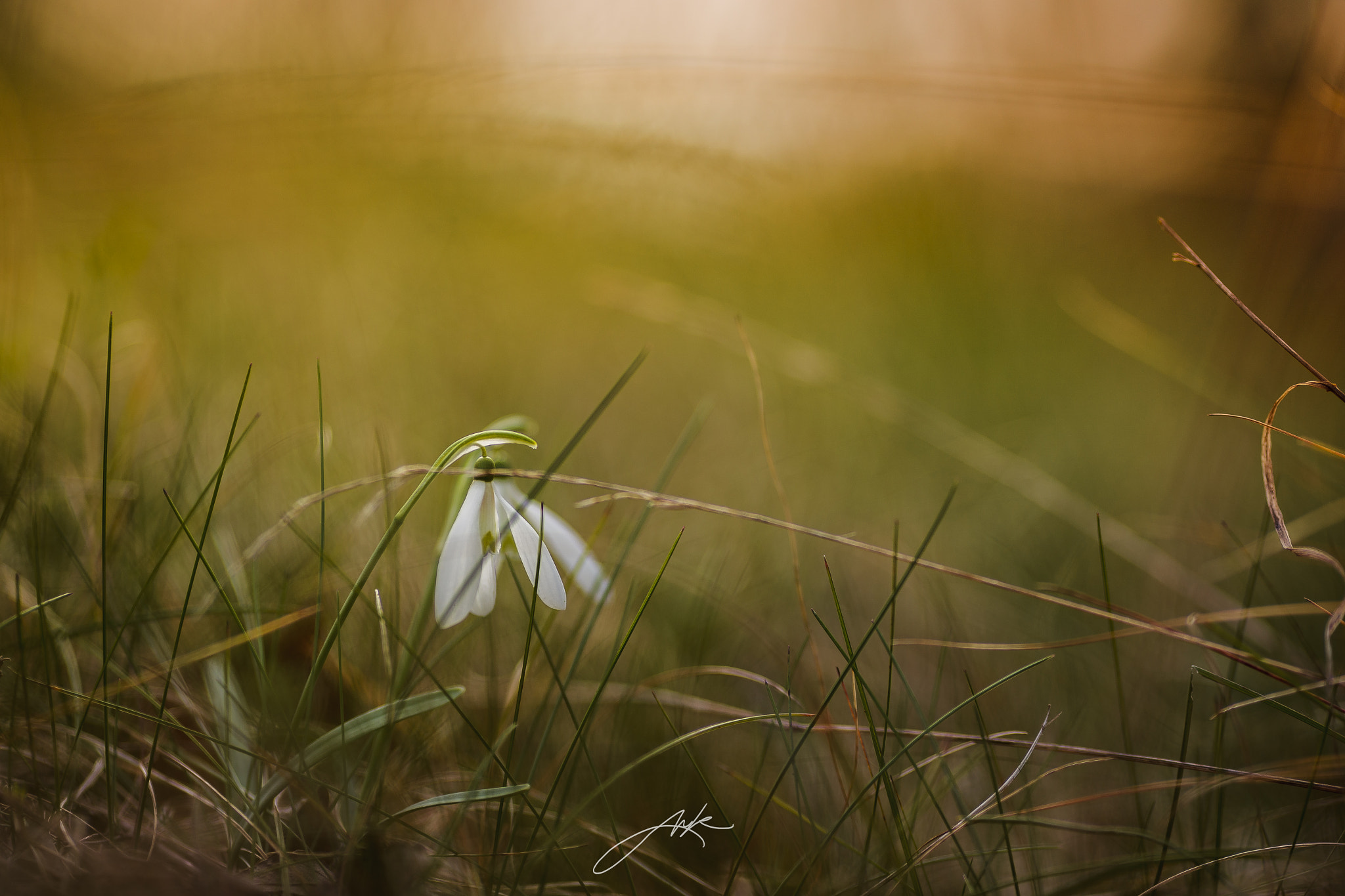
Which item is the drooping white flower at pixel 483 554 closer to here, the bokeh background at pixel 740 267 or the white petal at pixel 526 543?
the white petal at pixel 526 543

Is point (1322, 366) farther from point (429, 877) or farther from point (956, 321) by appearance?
point (429, 877)

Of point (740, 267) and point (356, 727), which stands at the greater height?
point (740, 267)

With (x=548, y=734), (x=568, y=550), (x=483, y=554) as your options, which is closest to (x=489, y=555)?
(x=483, y=554)

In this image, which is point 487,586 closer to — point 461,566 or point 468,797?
point 461,566

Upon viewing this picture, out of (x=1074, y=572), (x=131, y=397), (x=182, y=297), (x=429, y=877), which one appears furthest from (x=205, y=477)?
(x=1074, y=572)
